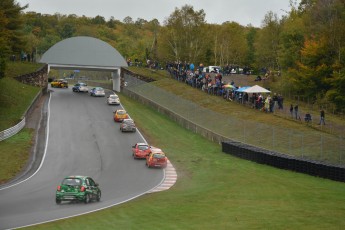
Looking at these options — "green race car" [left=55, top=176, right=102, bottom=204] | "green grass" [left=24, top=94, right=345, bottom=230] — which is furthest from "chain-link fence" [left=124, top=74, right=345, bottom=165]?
"green race car" [left=55, top=176, right=102, bottom=204]

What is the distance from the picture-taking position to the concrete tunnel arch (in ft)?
300

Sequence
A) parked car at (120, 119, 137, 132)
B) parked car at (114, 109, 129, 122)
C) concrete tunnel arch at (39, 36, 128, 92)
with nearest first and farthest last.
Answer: parked car at (120, 119, 137, 132)
parked car at (114, 109, 129, 122)
concrete tunnel arch at (39, 36, 128, 92)

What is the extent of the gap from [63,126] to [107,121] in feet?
18.3

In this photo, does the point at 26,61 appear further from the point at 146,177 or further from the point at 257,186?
the point at 257,186

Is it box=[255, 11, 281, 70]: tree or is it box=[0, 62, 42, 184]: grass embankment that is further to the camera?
box=[255, 11, 281, 70]: tree

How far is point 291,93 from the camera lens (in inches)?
3031

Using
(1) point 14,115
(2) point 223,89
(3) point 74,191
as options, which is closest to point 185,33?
(2) point 223,89

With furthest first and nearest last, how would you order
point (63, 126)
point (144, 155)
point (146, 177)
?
point (63, 126) → point (144, 155) → point (146, 177)

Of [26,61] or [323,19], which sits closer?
[323,19]

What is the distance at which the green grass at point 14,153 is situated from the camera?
42.0 meters

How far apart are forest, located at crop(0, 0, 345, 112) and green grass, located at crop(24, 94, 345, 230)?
69.0ft

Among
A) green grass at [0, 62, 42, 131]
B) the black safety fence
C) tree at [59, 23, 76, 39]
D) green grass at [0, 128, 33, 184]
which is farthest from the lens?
tree at [59, 23, 76, 39]

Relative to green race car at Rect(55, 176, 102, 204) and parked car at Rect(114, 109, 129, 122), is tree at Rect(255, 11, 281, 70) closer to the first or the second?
parked car at Rect(114, 109, 129, 122)

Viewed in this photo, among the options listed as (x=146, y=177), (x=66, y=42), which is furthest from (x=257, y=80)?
(x=146, y=177)
